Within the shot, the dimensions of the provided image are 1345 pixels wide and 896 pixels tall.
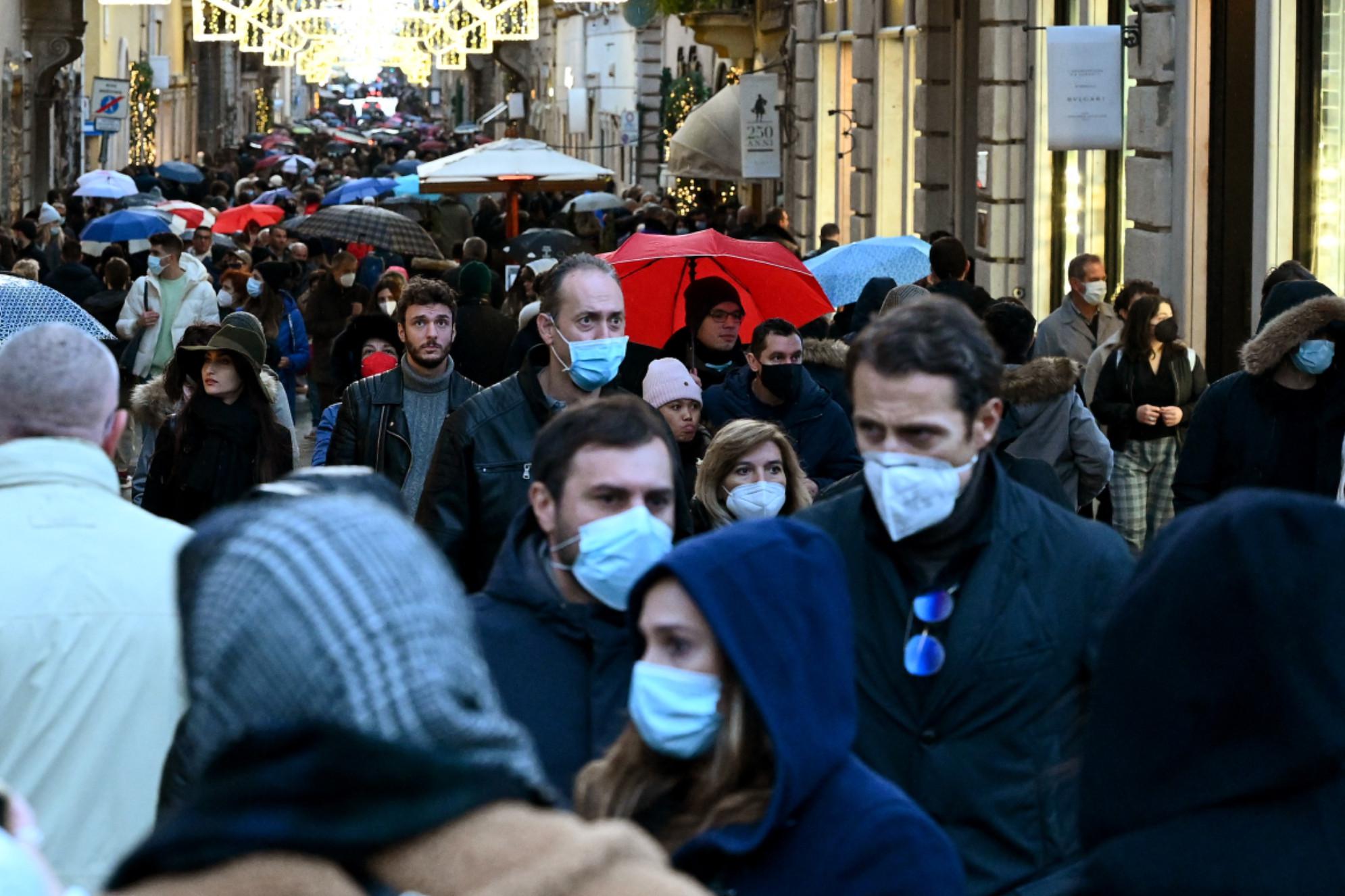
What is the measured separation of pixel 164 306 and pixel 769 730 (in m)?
12.4

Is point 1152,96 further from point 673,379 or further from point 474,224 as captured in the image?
point 474,224

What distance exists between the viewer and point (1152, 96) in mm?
14102

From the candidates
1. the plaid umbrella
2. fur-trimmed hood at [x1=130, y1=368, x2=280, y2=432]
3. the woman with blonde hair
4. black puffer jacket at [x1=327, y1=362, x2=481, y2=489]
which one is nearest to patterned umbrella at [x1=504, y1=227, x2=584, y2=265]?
the plaid umbrella

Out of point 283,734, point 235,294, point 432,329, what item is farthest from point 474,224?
point 283,734

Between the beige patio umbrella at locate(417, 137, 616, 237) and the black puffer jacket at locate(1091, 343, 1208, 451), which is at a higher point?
the beige patio umbrella at locate(417, 137, 616, 237)

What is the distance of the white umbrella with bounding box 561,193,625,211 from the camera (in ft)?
106

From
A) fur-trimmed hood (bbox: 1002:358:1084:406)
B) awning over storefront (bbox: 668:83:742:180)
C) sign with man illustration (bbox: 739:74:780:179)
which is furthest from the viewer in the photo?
awning over storefront (bbox: 668:83:742:180)

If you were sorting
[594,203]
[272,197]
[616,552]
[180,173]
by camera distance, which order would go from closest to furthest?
1. [616,552]
2. [594,203]
3. [272,197]
4. [180,173]

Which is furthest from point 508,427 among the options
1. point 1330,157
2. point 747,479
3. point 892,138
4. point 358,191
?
point 358,191

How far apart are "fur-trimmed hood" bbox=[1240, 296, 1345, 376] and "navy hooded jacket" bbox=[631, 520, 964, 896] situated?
5.45 metres

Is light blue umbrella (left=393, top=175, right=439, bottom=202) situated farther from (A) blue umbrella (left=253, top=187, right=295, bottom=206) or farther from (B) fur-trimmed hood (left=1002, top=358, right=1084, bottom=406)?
(B) fur-trimmed hood (left=1002, top=358, right=1084, bottom=406)

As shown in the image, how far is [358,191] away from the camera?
3422 cm

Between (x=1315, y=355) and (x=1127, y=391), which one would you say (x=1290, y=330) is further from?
(x=1127, y=391)

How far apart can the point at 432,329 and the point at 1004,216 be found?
1070cm
